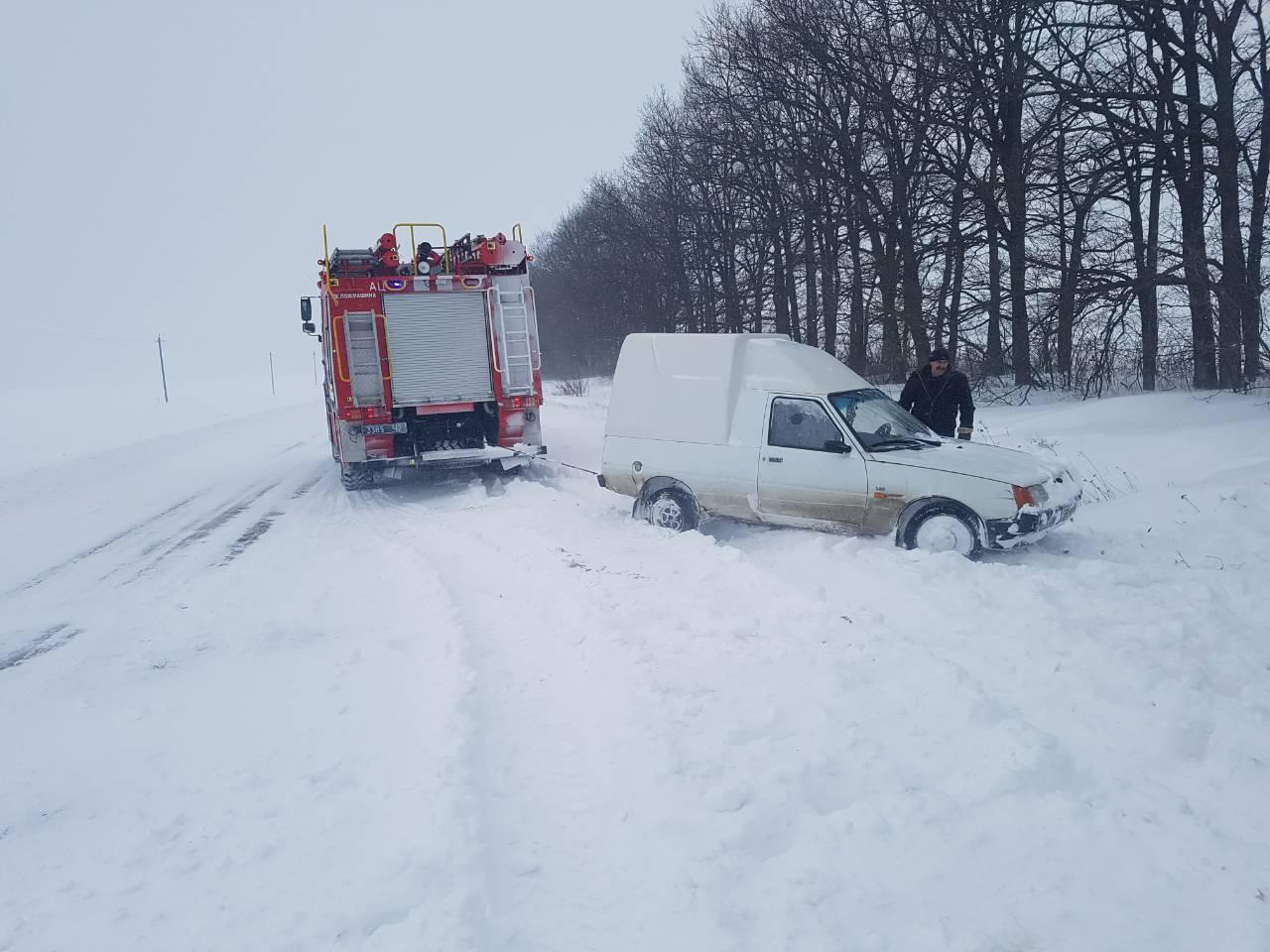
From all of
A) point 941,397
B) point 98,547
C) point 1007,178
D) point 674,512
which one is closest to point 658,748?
point 674,512

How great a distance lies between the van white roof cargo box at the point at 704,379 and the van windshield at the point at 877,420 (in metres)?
0.18

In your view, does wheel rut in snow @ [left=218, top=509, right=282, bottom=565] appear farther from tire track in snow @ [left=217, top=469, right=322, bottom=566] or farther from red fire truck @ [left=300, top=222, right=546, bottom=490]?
→ red fire truck @ [left=300, top=222, right=546, bottom=490]

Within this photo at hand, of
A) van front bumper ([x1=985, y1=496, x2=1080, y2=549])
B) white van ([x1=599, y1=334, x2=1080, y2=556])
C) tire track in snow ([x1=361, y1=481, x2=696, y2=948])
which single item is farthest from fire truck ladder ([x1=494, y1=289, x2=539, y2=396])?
van front bumper ([x1=985, y1=496, x2=1080, y2=549])

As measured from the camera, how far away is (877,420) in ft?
24.6

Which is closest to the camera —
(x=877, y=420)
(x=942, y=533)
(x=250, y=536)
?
(x=942, y=533)

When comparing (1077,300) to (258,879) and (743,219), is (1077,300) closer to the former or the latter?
(743,219)

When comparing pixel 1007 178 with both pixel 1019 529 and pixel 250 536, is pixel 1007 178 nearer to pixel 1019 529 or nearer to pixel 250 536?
pixel 1019 529

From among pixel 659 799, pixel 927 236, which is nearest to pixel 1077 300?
pixel 927 236

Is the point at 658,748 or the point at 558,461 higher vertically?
the point at 558,461

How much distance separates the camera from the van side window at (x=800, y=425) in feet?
23.9

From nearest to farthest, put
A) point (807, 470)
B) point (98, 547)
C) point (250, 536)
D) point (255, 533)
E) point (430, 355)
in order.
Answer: point (807, 470) → point (98, 547) → point (250, 536) → point (255, 533) → point (430, 355)

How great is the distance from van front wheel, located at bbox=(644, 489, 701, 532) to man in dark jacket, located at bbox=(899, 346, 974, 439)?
2.68 meters

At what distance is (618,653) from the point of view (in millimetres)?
4914

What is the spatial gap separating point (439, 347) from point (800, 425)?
6296mm
